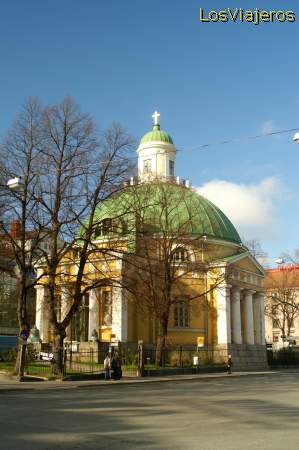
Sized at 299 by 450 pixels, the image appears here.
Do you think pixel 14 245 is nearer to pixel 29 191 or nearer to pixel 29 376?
pixel 29 191

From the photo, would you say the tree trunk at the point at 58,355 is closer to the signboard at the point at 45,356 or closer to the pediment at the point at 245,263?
the signboard at the point at 45,356

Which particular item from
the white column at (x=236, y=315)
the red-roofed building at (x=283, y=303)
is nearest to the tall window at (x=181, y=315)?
the white column at (x=236, y=315)

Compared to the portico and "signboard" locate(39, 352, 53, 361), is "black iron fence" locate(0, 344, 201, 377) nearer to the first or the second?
"signboard" locate(39, 352, 53, 361)

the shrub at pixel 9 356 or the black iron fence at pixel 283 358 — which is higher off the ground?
the shrub at pixel 9 356

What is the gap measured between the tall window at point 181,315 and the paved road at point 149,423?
3146 centimetres

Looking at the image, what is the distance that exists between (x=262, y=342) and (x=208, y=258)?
41.9 feet

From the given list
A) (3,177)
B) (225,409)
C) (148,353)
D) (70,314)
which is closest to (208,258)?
(148,353)

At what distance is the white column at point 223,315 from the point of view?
51312 mm

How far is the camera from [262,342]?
192ft

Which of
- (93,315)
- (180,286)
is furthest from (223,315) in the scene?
(93,315)

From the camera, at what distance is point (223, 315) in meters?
51.8

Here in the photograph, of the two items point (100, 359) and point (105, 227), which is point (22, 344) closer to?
point (105, 227)

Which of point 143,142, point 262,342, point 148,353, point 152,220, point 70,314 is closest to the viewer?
point 70,314

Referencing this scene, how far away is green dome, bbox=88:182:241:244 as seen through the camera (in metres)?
31.8
